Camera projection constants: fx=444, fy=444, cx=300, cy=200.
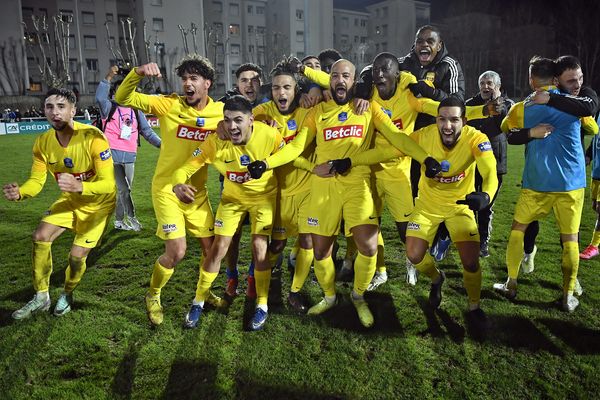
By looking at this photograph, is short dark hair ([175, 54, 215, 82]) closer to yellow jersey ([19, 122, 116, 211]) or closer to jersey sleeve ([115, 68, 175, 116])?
jersey sleeve ([115, 68, 175, 116])

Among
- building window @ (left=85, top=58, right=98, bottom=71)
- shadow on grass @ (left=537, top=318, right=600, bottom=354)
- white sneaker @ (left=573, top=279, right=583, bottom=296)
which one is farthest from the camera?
building window @ (left=85, top=58, right=98, bottom=71)

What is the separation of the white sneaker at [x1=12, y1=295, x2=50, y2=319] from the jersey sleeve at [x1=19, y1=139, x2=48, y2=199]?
3.62 ft

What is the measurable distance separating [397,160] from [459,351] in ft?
6.96

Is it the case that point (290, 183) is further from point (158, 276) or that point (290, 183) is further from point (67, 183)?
point (67, 183)

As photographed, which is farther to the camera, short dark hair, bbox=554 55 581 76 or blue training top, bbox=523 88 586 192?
blue training top, bbox=523 88 586 192

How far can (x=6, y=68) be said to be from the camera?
45.9 meters

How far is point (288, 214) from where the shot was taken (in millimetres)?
4844

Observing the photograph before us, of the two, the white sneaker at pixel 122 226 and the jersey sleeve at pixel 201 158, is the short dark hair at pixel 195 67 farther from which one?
the white sneaker at pixel 122 226

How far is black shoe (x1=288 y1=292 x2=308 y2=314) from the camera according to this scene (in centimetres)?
472

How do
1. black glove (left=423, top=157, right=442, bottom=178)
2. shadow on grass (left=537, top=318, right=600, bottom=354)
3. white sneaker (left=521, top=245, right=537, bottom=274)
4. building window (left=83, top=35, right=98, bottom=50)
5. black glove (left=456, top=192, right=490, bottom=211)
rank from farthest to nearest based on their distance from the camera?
building window (left=83, top=35, right=98, bottom=50) < white sneaker (left=521, top=245, right=537, bottom=274) < black glove (left=423, top=157, right=442, bottom=178) < shadow on grass (left=537, top=318, right=600, bottom=354) < black glove (left=456, top=192, right=490, bottom=211)

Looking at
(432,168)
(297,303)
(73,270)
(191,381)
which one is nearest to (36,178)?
(73,270)

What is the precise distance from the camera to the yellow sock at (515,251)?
191 inches

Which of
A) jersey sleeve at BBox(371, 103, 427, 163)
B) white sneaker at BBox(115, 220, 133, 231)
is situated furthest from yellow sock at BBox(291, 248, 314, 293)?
white sneaker at BBox(115, 220, 133, 231)

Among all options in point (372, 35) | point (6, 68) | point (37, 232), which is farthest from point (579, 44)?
point (6, 68)
